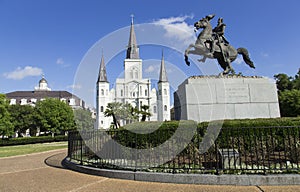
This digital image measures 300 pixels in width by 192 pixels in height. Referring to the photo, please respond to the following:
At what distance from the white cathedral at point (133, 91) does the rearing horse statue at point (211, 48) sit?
225 feet

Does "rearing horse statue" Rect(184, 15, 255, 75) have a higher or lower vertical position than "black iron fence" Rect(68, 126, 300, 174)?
higher

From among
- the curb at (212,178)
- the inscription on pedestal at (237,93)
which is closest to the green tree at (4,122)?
the curb at (212,178)

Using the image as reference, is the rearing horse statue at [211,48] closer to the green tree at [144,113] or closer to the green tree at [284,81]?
the green tree at [144,113]

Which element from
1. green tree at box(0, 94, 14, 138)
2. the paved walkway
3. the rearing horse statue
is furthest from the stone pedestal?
green tree at box(0, 94, 14, 138)

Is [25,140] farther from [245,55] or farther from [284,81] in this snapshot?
[284,81]

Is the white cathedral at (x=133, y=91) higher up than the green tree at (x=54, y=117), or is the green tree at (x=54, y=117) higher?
the white cathedral at (x=133, y=91)

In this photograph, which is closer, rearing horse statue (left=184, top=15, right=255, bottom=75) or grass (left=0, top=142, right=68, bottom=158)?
rearing horse statue (left=184, top=15, right=255, bottom=75)

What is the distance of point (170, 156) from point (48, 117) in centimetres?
4942

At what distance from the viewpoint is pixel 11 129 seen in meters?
42.2

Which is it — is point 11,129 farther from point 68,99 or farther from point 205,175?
point 68,99

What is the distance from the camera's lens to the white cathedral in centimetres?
8409

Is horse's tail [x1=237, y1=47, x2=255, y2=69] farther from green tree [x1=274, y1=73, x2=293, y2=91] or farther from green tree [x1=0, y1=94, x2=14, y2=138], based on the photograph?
green tree [x1=274, y1=73, x2=293, y2=91]

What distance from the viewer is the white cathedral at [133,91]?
276 feet

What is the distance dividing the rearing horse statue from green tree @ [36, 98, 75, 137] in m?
46.8
